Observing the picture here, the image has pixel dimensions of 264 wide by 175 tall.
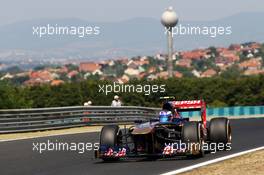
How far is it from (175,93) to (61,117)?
211ft

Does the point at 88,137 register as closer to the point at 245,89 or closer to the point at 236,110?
the point at 236,110

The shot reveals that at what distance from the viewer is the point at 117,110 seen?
102 ft

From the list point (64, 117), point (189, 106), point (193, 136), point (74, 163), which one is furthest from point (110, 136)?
point (64, 117)

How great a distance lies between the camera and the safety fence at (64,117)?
24.7 metres

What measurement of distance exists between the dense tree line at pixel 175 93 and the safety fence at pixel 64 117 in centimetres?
5570

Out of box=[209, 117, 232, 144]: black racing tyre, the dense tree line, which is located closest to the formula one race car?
box=[209, 117, 232, 144]: black racing tyre

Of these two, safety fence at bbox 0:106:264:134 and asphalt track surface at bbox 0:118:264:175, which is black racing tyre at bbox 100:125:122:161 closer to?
asphalt track surface at bbox 0:118:264:175

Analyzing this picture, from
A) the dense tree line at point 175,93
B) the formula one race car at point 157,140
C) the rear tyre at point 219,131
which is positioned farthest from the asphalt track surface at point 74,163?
the dense tree line at point 175,93

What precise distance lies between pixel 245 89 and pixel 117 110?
64.1m

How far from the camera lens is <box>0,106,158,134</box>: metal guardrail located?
80.8 feet

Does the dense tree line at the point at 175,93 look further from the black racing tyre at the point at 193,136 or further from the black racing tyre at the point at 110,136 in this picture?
the black racing tyre at the point at 193,136

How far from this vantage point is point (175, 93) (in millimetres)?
91250

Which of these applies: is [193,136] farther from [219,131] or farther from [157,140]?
[219,131]

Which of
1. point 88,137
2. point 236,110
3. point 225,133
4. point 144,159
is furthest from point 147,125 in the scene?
point 236,110
